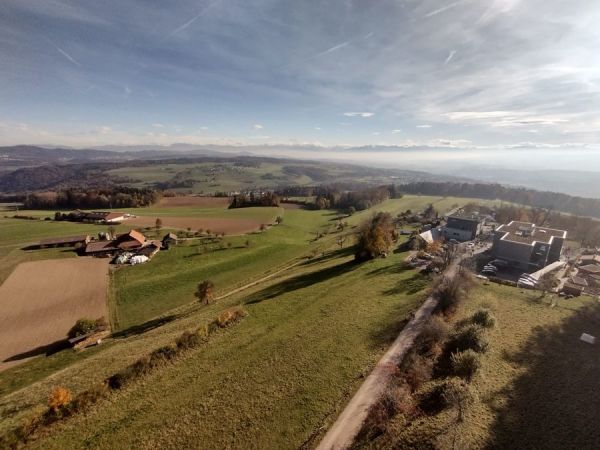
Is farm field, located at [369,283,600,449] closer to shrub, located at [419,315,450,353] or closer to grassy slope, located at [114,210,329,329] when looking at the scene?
shrub, located at [419,315,450,353]

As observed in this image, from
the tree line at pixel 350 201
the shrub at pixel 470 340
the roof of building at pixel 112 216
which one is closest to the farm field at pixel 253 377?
the shrub at pixel 470 340

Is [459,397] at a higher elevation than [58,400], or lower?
higher

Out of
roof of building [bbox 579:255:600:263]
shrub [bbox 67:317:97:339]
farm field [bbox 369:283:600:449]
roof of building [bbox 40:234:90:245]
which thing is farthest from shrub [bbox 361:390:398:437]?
roof of building [bbox 40:234:90:245]

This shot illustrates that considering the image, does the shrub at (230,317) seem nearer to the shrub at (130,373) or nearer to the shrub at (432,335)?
the shrub at (130,373)

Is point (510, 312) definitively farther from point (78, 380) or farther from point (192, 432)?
point (78, 380)

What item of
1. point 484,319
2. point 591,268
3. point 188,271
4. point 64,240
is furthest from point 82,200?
point 591,268

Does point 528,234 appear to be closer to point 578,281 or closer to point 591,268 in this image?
point 591,268

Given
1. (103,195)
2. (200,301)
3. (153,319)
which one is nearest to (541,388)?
(200,301)
